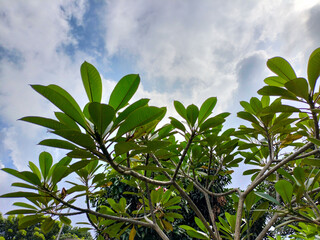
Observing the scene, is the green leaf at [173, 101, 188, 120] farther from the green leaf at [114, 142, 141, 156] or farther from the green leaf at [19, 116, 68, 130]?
the green leaf at [19, 116, 68, 130]

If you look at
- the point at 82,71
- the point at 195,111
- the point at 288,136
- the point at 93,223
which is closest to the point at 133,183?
the point at 93,223

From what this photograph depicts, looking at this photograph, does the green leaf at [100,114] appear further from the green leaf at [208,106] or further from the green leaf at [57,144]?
the green leaf at [208,106]

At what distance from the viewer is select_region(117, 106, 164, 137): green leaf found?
2.61ft

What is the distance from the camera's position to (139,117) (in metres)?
0.80

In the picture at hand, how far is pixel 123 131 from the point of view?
2.68 ft

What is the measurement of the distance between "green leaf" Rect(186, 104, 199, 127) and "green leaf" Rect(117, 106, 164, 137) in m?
0.34

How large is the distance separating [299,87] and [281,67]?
0.15 m

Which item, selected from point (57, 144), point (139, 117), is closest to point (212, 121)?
point (139, 117)

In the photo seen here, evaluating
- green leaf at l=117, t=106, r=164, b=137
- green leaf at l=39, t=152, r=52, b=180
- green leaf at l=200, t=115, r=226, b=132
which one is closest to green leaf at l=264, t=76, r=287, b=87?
green leaf at l=200, t=115, r=226, b=132

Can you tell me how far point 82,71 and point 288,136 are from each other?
133cm

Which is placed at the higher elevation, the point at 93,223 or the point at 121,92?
the point at 121,92

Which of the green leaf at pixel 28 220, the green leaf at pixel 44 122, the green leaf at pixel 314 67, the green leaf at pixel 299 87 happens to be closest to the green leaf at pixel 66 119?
the green leaf at pixel 44 122

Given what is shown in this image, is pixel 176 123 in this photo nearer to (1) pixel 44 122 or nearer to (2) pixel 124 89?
(2) pixel 124 89

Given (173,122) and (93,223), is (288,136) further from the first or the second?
(93,223)
